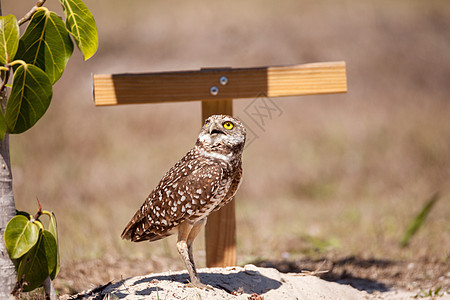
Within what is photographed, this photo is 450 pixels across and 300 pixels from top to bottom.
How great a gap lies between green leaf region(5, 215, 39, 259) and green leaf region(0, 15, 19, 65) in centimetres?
69

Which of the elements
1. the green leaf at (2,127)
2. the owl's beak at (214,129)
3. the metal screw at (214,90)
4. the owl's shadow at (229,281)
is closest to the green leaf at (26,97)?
the green leaf at (2,127)

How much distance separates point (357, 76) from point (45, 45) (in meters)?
9.49

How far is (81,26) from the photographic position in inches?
95.4

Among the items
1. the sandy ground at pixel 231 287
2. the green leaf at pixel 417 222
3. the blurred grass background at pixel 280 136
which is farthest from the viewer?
the blurred grass background at pixel 280 136

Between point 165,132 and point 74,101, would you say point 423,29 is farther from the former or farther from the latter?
point 74,101

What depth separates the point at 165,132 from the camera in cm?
980

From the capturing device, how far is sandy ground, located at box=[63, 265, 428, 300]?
284cm

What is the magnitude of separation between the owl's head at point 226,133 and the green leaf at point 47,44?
31.9 inches

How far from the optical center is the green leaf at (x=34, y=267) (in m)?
2.39

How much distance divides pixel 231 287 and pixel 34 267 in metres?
1.17

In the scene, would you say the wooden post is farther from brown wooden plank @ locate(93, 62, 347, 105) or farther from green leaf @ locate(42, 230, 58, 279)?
green leaf @ locate(42, 230, 58, 279)

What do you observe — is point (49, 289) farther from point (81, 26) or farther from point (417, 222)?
point (417, 222)

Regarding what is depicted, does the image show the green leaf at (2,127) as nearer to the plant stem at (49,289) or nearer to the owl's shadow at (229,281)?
the plant stem at (49,289)

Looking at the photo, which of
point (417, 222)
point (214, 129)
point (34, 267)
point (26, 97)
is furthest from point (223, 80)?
point (417, 222)
